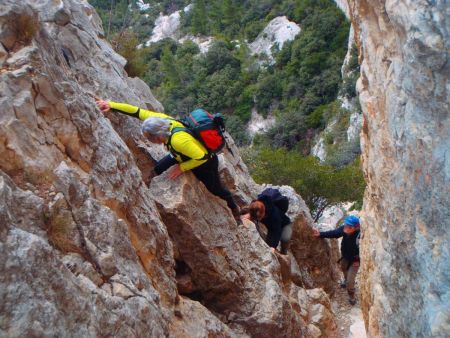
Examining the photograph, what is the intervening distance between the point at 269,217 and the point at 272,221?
8cm

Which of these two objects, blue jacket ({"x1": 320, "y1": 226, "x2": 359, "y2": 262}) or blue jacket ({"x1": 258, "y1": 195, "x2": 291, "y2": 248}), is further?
blue jacket ({"x1": 320, "y1": 226, "x2": 359, "y2": 262})

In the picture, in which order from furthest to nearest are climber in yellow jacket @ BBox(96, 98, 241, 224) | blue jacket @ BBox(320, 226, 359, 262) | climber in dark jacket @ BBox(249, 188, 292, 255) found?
blue jacket @ BBox(320, 226, 359, 262), climber in dark jacket @ BBox(249, 188, 292, 255), climber in yellow jacket @ BBox(96, 98, 241, 224)

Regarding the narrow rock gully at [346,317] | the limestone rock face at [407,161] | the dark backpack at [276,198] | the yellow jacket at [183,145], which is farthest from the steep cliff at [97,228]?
the limestone rock face at [407,161]

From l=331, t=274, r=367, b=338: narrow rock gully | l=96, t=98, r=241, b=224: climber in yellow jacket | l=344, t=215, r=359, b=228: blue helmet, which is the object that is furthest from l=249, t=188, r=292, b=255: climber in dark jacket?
l=331, t=274, r=367, b=338: narrow rock gully

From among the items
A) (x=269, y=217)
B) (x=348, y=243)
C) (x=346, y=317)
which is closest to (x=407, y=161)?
(x=269, y=217)

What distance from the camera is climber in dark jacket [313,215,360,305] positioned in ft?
29.2

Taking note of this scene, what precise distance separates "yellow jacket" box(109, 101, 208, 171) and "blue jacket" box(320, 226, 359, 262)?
4.22 metres

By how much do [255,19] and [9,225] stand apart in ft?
201

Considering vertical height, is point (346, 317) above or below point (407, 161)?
below

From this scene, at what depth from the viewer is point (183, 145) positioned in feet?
19.1

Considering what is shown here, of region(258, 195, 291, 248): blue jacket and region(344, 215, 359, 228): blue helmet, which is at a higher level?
region(258, 195, 291, 248): blue jacket

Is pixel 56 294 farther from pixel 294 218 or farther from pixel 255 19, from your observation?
pixel 255 19

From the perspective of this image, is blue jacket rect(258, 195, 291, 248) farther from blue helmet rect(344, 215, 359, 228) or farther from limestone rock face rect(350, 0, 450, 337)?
limestone rock face rect(350, 0, 450, 337)

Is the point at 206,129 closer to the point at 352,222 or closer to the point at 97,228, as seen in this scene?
the point at 97,228
